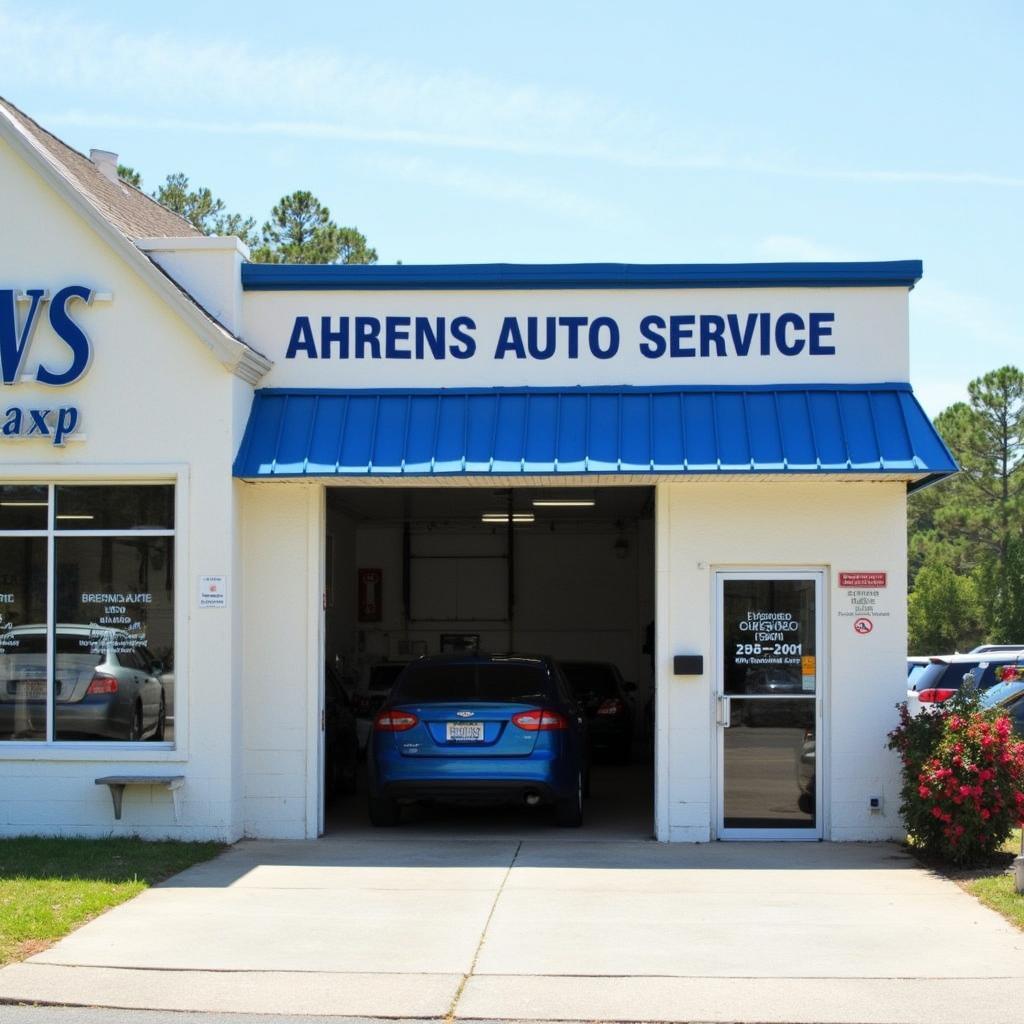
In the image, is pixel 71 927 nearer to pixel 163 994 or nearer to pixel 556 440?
pixel 163 994

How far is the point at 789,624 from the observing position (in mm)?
12820

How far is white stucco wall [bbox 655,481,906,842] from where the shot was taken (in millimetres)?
12625

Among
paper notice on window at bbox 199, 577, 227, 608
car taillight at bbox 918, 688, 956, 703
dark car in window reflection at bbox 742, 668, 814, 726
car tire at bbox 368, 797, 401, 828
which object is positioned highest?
paper notice on window at bbox 199, 577, 227, 608

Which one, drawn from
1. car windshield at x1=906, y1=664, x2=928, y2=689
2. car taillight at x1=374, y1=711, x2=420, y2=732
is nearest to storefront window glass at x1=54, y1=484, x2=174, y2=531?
car taillight at x1=374, y1=711, x2=420, y2=732

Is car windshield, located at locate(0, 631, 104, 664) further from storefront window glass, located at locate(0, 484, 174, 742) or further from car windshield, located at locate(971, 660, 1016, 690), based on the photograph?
car windshield, located at locate(971, 660, 1016, 690)

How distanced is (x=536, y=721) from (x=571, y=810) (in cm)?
110

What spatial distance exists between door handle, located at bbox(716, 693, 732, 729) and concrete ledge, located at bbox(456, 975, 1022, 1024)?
4.81 meters

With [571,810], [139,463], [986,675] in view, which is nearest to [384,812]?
[571,810]

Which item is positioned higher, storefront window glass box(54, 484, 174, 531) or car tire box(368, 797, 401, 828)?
storefront window glass box(54, 484, 174, 531)

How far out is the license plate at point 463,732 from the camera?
1286cm

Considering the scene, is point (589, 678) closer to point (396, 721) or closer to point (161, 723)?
point (396, 721)

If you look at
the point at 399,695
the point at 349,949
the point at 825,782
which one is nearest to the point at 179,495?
the point at 399,695

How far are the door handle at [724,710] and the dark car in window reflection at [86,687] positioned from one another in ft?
15.8

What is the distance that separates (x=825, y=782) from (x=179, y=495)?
20.2ft
